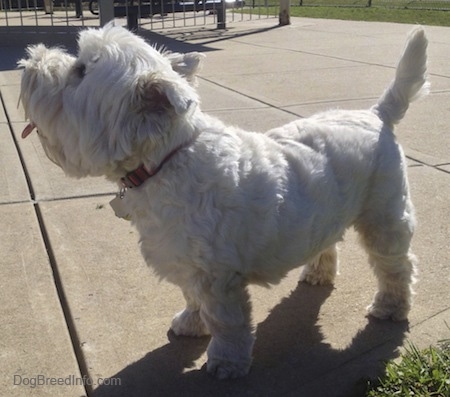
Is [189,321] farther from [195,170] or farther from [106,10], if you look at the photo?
[106,10]

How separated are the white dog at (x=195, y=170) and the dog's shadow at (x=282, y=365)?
109 millimetres

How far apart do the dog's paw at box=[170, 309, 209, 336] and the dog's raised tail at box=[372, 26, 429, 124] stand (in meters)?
1.50

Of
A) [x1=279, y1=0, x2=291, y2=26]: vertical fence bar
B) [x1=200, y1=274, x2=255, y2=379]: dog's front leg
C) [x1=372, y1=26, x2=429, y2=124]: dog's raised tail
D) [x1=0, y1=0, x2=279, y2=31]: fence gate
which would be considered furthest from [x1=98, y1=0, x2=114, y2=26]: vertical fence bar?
[x1=200, y1=274, x2=255, y2=379]: dog's front leg

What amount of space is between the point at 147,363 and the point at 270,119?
4.37 m

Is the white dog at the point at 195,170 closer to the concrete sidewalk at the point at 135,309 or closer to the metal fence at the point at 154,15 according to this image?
the concrete sidewalk at the point at 135,309

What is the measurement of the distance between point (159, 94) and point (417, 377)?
1623mm

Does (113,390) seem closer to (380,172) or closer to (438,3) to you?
(380,172)

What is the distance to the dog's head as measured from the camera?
2934 millimetres

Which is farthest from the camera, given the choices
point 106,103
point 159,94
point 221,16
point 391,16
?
point 391,16

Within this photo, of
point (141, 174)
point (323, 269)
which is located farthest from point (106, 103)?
point (323, 269)

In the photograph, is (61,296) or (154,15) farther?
(154,15)

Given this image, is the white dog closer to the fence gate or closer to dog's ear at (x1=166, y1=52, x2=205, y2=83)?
dog's ear at (x1=166, y1=52, x2=205, y2=83)

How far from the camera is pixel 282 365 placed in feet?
10.8

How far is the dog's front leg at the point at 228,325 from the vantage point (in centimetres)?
312
